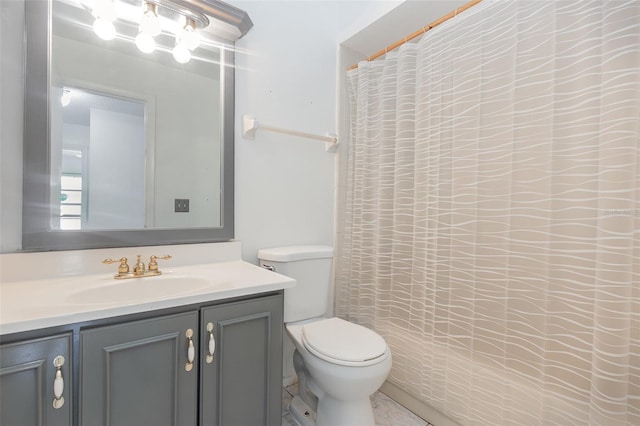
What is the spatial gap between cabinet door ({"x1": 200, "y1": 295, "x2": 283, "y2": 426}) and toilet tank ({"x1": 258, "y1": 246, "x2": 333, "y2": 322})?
39cm

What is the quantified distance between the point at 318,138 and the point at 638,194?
1.43 metres

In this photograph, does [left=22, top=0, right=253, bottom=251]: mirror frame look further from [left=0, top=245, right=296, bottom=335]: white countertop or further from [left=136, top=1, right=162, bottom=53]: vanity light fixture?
[left=136, top=1, right=162, bottom=53]: vanity light fixture

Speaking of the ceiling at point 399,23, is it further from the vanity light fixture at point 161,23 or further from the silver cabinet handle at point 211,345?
the silver cabinet handle at point 211,345

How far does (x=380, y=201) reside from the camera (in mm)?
1692

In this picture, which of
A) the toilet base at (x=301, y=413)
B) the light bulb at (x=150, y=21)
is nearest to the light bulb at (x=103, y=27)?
the light bulb at (x=150, y=21)

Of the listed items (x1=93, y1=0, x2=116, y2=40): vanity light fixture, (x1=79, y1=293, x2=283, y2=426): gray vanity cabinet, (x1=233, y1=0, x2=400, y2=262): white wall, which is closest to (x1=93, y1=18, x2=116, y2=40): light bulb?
(x1=93, y1=0, x2=116, y2=40): vanity light fixture

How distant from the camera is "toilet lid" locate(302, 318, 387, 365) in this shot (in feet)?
3.84

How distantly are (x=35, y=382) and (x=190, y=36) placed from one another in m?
1.39

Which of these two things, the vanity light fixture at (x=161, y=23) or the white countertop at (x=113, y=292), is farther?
the vanity light fixture at (x=161, y=23)

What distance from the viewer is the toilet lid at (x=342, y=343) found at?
117cm

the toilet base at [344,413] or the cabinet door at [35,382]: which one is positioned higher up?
the cabinet door at [35,382]

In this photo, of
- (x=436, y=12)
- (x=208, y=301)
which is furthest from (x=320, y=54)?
(x=208, y=301)

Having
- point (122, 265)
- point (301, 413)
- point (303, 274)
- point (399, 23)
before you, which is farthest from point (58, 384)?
point (399, 23)

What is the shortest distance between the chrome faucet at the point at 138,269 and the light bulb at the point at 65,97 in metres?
0.64
